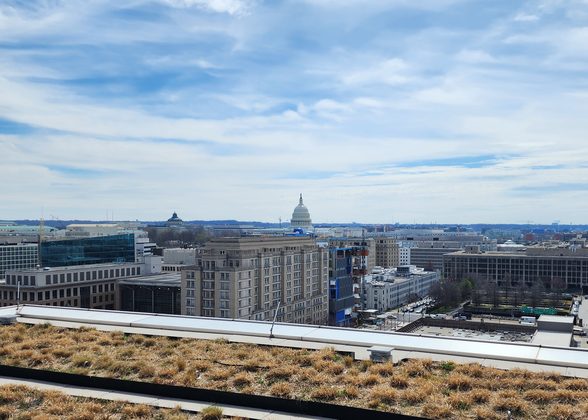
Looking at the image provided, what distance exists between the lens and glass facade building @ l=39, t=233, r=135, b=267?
232 feet

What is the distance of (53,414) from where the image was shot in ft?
31.1

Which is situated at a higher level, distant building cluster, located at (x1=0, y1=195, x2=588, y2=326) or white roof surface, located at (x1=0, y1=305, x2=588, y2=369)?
white roof surface, located at (x1=0, y1=305, x2=588, y2=369)

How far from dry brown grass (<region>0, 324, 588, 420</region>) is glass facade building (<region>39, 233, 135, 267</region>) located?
60.7 m

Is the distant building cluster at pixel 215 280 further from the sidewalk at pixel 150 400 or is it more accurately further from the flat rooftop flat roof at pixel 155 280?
the sidewalk at pixel 150 400

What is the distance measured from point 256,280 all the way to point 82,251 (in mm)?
31516

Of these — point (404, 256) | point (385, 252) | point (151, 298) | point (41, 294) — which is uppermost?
point (41, 294)

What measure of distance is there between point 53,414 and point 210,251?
41.9 metres

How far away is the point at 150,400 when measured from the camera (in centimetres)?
1020

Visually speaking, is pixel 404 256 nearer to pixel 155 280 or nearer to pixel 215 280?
pixel 155 280

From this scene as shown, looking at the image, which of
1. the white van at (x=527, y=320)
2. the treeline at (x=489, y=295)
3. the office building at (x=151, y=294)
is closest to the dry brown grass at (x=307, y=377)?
the office building at (x=151, y=294)

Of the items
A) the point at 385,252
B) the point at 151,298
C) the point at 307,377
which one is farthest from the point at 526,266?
the point at 307,377

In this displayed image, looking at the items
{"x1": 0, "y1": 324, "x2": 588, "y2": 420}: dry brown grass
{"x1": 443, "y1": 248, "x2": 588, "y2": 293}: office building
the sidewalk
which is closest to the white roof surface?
{"x1": 0, "y1": 324, "x2": 588, "y2": 420}: dry brown grass

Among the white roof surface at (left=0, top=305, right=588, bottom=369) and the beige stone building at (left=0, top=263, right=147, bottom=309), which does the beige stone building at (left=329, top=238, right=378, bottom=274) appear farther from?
the white roof surface at (left=0, top=305, right=588, bottom=369)

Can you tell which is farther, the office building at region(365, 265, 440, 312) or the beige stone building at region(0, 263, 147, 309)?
the office building at region(365, 265, 440, 312)
